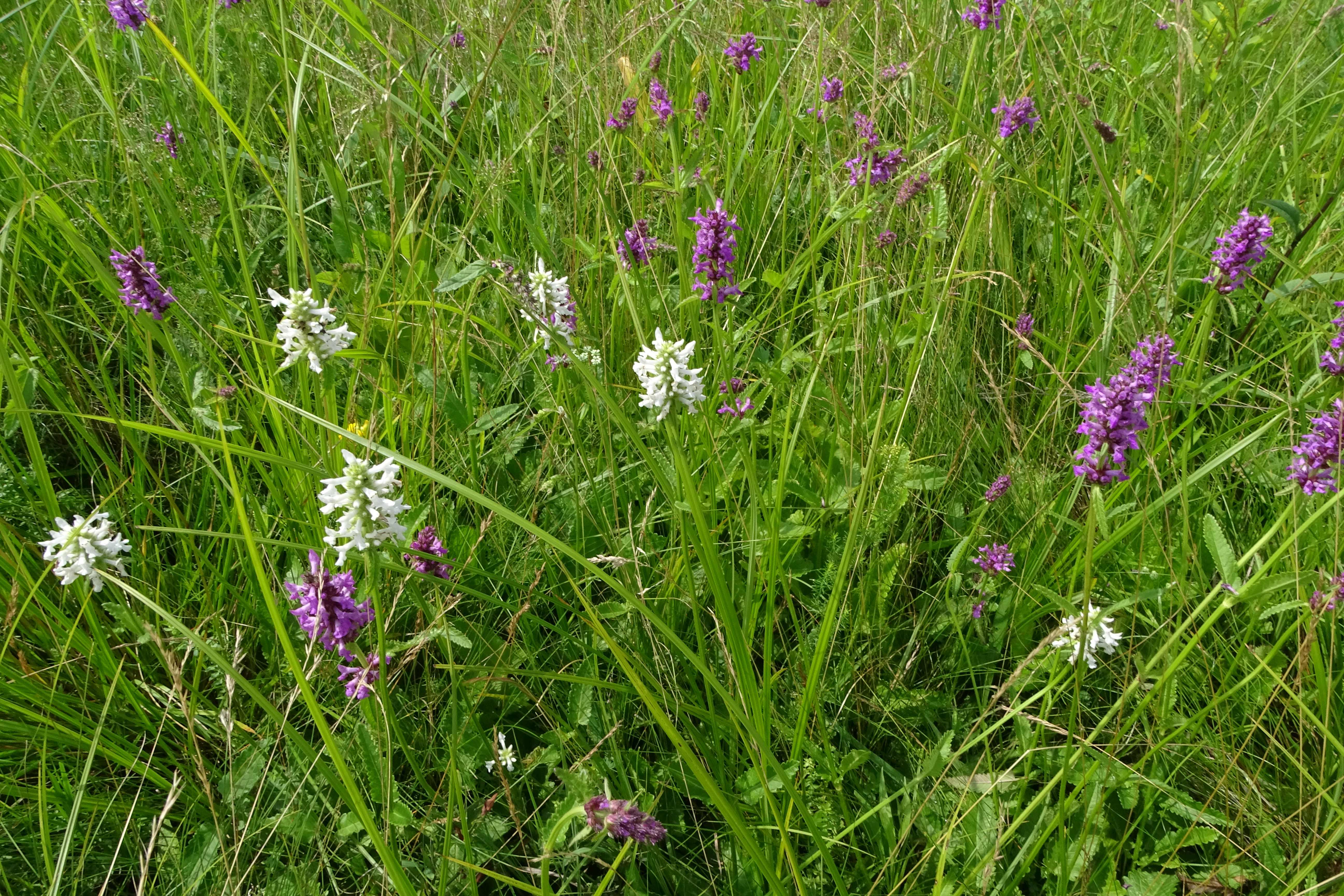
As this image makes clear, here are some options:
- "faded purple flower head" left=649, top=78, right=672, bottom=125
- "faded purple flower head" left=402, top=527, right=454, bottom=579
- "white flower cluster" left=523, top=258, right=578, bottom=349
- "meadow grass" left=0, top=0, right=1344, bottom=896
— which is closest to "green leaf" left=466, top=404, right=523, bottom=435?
Answer: "meadow grass" left=0, top=0, right=1344, bottom=896

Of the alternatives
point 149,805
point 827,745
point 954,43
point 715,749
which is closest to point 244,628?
point 149,805

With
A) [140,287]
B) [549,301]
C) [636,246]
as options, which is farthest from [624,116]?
[140,287]

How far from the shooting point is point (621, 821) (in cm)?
92

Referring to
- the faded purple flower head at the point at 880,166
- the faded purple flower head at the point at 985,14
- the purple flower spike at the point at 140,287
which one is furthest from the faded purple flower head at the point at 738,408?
the faded purple flower head at the point at 985,14

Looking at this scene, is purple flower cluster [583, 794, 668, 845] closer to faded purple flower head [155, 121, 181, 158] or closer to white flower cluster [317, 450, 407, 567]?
white flower cluster [317, 450, 407, 567]

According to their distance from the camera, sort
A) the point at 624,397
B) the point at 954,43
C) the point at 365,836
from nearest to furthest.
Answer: the point at 365,836, the point at 624,397, the point at 954,43

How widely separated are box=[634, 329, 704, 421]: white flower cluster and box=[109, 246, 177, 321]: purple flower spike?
1.07 m

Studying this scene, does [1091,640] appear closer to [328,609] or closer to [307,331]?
[328,609]

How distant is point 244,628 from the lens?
168 cm

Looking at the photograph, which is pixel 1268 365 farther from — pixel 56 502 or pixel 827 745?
pixel 56 502

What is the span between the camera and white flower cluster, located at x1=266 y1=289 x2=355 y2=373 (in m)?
1.33

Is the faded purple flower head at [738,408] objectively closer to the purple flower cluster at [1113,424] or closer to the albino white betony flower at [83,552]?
the purple flower cluster at [1113,424]

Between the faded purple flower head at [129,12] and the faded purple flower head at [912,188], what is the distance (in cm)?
202

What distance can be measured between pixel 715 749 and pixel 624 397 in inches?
35.4
